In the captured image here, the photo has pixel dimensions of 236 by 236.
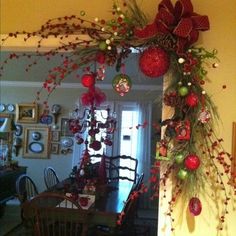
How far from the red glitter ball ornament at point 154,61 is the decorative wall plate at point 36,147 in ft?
14.5

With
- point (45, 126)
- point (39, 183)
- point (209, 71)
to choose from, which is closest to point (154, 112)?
point (45, 126)

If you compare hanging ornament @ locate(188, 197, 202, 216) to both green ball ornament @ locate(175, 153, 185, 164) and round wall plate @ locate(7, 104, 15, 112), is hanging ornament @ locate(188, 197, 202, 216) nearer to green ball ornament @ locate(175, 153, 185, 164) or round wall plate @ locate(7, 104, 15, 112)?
green ball ornament @ locate(175, 153, 185, 164)

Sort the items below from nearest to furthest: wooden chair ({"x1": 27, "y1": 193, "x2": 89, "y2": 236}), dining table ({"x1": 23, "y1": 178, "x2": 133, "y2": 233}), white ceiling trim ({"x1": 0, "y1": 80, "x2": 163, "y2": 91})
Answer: wooden chair ({"x1": 27, "y1": 193, "x2": 89, "y2": 236})
dining table ({"x1": 23, "y1": 178, "x2": 133, "y2": 233})
white ceiling trim ({"x1": 0, "y1": 80, "x2": 163, "y2": 91})

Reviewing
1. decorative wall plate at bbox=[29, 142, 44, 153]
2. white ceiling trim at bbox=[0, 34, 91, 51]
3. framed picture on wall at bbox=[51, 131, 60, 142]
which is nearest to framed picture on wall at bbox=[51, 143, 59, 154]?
framed picture on wall at bbox=[51, 131, 60, 142]

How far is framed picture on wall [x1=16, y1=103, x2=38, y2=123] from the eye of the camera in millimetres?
5660

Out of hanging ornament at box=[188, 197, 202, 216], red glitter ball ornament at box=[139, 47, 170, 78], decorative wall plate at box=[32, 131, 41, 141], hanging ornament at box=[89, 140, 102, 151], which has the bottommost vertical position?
hanging ornament at box=[188, 197, 202, 216]

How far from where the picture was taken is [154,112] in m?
5.37

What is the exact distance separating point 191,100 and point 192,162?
0.29 meters

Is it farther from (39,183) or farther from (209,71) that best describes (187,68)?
(39,183)

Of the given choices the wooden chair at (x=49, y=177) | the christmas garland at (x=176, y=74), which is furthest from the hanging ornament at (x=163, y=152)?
the wooden chair at (x=49, y=177)

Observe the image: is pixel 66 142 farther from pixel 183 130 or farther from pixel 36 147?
pixel 183 130

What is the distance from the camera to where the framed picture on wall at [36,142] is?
18.5 feet

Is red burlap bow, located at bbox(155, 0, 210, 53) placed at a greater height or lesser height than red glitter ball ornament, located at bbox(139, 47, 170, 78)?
greater

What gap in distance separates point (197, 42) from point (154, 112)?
3704mm
